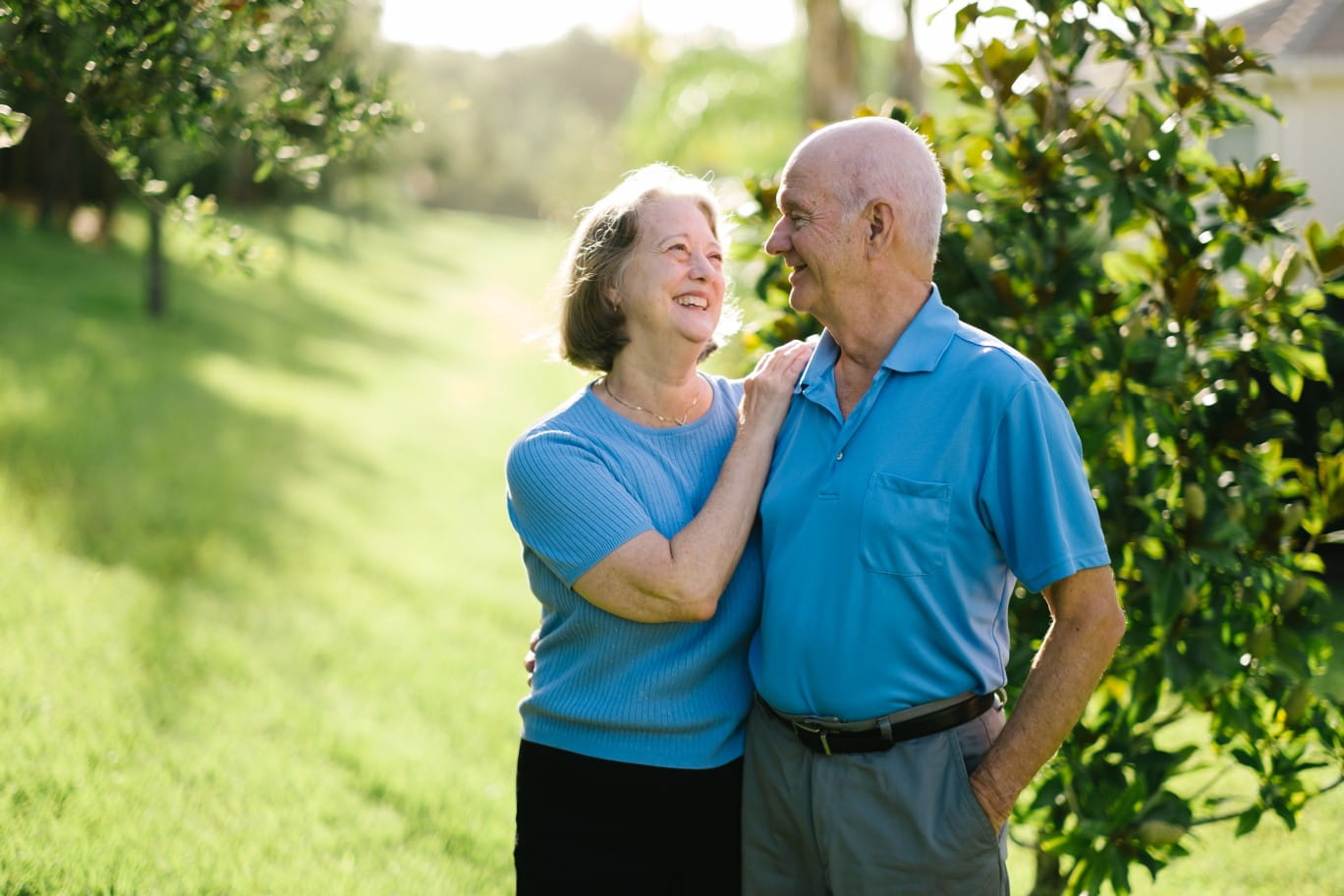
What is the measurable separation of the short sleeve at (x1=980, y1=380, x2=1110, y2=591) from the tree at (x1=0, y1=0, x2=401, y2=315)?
235 cm

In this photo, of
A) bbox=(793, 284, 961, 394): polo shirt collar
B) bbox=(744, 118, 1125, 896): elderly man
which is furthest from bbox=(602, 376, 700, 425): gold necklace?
bbox=(793, 284, 961, 394): polo shirt collar

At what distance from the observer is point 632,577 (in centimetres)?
275

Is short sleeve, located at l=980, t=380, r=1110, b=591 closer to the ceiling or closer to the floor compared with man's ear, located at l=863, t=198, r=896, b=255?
closer to the floor

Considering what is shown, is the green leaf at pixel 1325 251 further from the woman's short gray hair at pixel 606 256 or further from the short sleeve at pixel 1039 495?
the woman's short gray hair at pixel 606 256

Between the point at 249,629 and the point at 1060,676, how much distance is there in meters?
6.69

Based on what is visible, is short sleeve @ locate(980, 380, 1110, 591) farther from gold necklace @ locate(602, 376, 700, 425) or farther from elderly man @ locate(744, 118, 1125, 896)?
gold necklace @ locate(602, 376, 700, 425)

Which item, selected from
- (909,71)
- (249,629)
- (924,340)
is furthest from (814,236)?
(909,71)

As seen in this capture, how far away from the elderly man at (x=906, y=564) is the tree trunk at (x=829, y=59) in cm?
1218

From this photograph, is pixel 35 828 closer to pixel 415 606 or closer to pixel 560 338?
pixel 560 338

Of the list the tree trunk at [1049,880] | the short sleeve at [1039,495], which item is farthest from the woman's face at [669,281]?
the tree trunk at [1049,880]

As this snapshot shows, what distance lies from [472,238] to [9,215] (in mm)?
34378

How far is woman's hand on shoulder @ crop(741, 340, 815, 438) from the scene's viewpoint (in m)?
2.99

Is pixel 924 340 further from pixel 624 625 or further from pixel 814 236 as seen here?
pixel 624 625

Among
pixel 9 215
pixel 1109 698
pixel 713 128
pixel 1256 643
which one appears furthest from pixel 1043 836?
pixel 713 128
